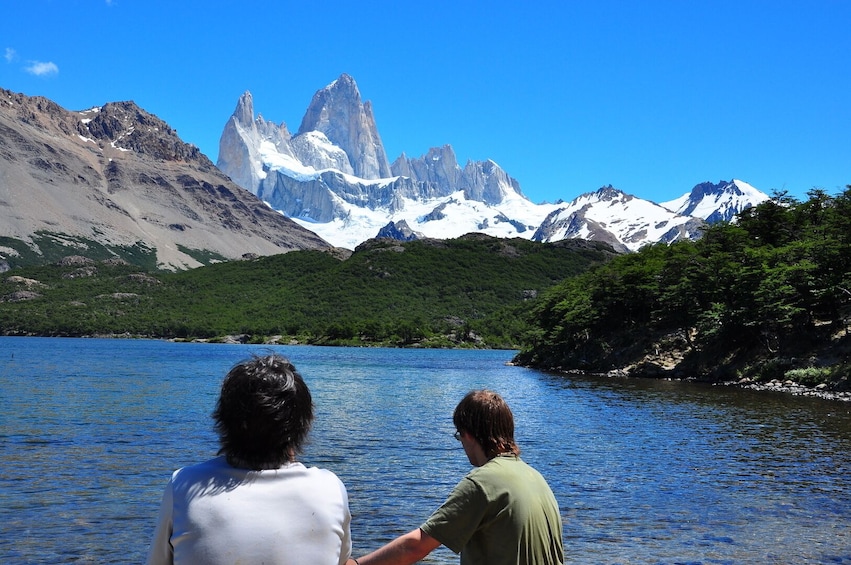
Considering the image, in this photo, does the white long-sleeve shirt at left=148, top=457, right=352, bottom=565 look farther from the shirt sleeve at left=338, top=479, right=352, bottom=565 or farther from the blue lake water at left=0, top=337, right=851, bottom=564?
the blue lake water at left=0, top=337, right=851, bottom=564

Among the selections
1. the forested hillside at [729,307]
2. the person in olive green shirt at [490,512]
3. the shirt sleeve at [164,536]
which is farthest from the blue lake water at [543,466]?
the forested hillside at [729,307]

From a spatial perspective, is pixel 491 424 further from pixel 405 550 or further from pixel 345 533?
pixel 345 533

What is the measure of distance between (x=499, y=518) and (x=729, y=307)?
7055cm

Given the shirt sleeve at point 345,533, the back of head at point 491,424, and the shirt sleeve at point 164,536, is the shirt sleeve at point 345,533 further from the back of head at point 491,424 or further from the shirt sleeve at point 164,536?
the back of head at point 491,424

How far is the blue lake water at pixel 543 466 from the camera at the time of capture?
18000 mm

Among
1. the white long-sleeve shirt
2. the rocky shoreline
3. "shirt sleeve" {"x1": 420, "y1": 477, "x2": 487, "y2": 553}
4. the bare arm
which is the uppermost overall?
the white long-sleeve shirt

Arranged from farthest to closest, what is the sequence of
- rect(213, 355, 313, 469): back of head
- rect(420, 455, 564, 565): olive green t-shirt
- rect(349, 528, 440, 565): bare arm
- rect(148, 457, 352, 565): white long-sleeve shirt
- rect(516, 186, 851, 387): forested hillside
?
rect(516, 186, 851, 387): forested hillside < rect(420, 455, 564, 565): olive green t-shirt < rect(349, 528, 440, 565): bare arm < rect(213, 355, 313, 469): back of head < rect(148, 457, 352, 565): white long-sleeve shirt

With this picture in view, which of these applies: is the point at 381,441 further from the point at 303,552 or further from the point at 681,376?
the point at 681,376

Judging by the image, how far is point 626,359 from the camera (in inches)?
3393

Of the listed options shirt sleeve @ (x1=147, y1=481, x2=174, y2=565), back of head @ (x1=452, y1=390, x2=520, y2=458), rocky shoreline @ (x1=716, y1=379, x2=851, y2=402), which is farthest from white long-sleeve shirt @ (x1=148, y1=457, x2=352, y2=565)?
rocky shoreline @ (x1=716, y1=379, x2=851, y2=402)

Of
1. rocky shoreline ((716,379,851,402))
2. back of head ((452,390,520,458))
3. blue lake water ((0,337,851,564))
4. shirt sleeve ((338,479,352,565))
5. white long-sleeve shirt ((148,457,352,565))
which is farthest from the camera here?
rocky shoreline ((716,379,851,402))

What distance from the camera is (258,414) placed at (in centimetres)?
446

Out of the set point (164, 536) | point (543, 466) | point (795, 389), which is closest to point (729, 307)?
point (795, 389)

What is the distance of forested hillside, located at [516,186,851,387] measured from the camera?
6119 cm
